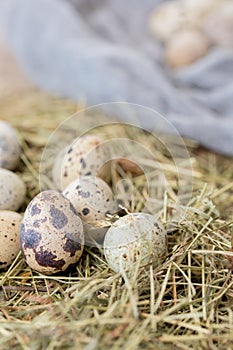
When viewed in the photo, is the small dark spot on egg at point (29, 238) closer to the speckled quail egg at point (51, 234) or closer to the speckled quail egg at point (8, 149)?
the speckled quail egg at point (51, 234)

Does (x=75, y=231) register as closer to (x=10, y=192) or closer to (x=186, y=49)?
(x=10, y=192)

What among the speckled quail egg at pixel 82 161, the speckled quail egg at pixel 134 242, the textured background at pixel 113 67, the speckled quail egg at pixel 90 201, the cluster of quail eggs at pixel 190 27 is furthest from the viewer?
the cluster of quail eggs at pixel 190 27

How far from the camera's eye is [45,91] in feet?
6.82

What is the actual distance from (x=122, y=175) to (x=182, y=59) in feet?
2.25

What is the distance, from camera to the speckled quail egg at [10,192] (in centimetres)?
133

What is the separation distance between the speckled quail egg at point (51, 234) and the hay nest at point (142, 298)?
0.15 feet

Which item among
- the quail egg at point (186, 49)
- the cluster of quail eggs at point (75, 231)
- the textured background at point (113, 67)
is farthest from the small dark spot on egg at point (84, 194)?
the quail egg at point (186, 49)

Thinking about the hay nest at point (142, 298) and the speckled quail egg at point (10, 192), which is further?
the speckled quail egg at point (10, 192)

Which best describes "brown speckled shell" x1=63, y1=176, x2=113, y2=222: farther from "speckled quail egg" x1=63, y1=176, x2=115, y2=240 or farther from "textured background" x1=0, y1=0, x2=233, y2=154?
"textured background" x1=0, y1=0, x2=233, y2=154

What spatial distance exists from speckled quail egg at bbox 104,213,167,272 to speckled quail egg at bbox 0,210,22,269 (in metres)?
0.20

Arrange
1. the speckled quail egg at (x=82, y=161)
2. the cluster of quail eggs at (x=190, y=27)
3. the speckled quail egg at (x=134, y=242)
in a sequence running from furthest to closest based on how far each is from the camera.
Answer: the cluster of quail eggs at (x=190, y=27) < the speckled quail egg at (x=82, y=161) < the speckled quail egg at (x=134, y=242)

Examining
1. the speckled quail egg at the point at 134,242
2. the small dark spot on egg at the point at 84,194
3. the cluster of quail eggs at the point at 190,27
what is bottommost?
the speckled quail egg at the point at 134,242

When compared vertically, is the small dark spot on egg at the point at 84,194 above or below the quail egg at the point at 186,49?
below

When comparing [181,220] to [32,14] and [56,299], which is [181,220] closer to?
[56,299]
